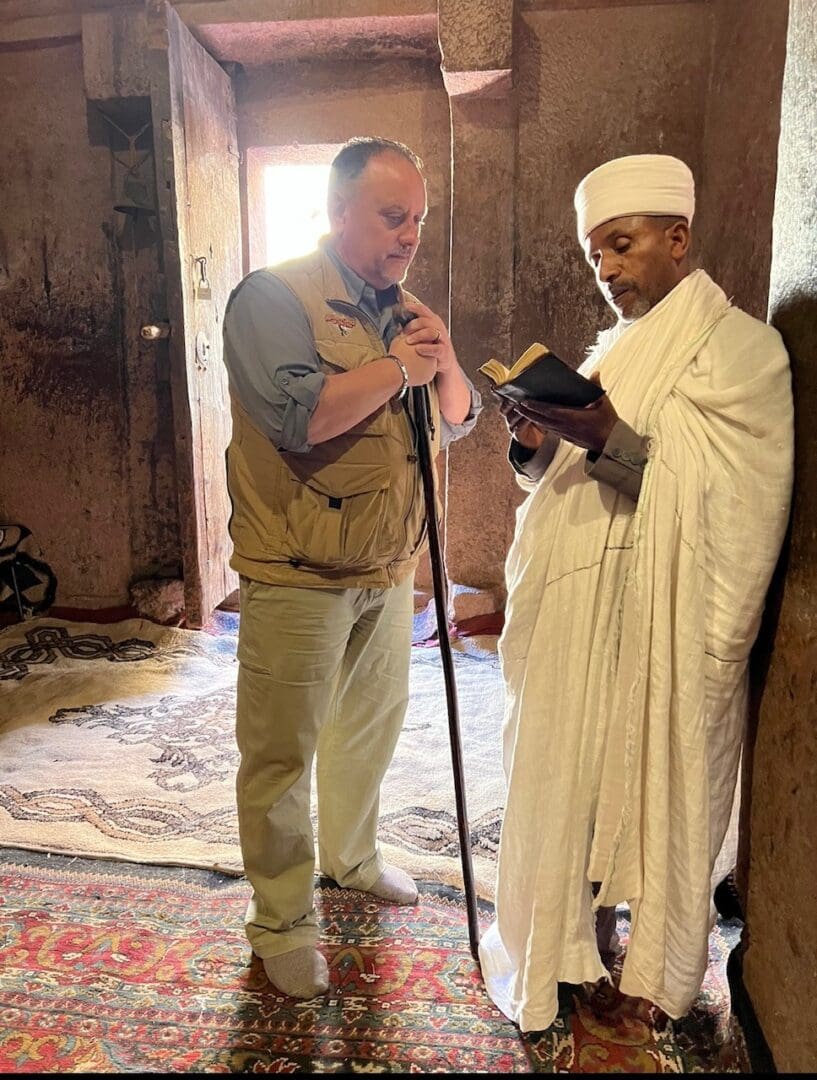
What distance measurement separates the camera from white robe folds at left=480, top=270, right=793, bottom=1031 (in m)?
1.47

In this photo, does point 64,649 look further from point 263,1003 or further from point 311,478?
point 311,478

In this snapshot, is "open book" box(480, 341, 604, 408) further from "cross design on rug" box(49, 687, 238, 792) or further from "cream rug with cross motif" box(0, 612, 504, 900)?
"cross design on rug" box(49, 687, 238, 792)

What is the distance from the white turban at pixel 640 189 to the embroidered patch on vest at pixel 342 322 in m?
0.58

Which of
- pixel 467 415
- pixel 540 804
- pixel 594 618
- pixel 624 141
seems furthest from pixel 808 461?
pixel 624 141

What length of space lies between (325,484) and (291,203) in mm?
3898

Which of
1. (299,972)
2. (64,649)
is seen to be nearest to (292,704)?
(299,972)

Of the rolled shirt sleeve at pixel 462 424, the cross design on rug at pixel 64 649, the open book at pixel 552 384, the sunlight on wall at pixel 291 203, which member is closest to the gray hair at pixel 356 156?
the rolled shirt sleeve at pixel 462 424

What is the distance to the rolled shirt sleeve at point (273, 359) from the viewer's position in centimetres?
171

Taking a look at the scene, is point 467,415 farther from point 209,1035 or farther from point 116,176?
point 116,176

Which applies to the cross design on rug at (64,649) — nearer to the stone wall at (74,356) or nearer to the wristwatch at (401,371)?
the stone wall at (74,356)

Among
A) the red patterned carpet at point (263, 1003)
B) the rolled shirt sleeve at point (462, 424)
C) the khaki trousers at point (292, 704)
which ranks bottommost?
the red patterned carpet at point (263, 1003)

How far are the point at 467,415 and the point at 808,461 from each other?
38.0 inches

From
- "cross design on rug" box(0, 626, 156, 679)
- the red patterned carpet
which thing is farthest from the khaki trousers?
"cross design on rug" box(0, 626, 156, 679)

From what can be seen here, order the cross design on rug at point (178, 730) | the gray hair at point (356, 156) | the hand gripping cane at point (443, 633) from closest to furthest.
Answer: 1. the gray hair at point (356, 156)
2. the hand gripping cane at point (443, 633)
3. the cross design on rug at point (178, 730)
